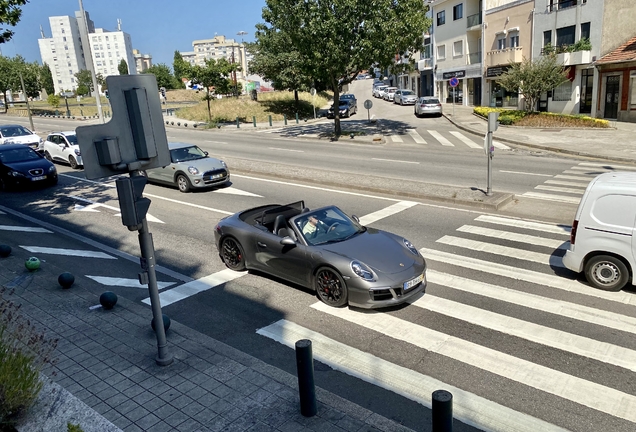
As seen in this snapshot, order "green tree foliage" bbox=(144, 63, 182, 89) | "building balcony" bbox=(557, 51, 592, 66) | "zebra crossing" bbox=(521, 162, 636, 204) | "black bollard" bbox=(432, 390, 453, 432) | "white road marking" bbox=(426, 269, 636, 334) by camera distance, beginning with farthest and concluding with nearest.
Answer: "green tree foliage" bbox=(144, 63, 182, 89)
"building balcony" bbox=(557, 51, 592, 66)
"zebra crossing" bbox=(521, 162, 636, 204)
"white road marking" bbox=(426, 269, 636, 334)
"black bollard" bbox=(432, 390, 453, 432)

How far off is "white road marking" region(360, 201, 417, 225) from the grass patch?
20505 mm

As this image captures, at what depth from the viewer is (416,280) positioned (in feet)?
24.6

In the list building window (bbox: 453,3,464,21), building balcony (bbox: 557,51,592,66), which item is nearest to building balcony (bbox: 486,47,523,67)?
building balcony (bbox: 557,51,592,66)

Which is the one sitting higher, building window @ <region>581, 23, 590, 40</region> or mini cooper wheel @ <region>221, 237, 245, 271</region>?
building window @ <region>581, 23, 590, 40</region>

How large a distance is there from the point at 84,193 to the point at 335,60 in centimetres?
1527

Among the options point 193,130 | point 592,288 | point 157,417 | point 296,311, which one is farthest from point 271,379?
point 193,130

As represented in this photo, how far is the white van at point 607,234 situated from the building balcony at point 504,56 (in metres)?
34.2

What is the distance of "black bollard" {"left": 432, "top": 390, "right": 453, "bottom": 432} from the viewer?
3854 millimetres

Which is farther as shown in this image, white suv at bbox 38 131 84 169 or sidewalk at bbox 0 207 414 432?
white suv at bbox 38 131 84 169

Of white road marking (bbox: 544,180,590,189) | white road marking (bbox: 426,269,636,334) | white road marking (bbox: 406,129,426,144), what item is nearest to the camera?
white road marking (bbox: 426,269,636,334)

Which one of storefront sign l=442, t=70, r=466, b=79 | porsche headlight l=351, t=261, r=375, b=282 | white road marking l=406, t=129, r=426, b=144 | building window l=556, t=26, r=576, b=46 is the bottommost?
white road marking l=406, t=129, r=426, b=144

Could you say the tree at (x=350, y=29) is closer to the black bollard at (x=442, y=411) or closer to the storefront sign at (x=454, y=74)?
the storefront sign at (x=454, y=74)

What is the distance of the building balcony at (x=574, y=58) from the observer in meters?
32.8

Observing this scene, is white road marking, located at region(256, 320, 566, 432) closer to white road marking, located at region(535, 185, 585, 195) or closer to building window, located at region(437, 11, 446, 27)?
white road marking, located at region(535, 185, 585, 195)
